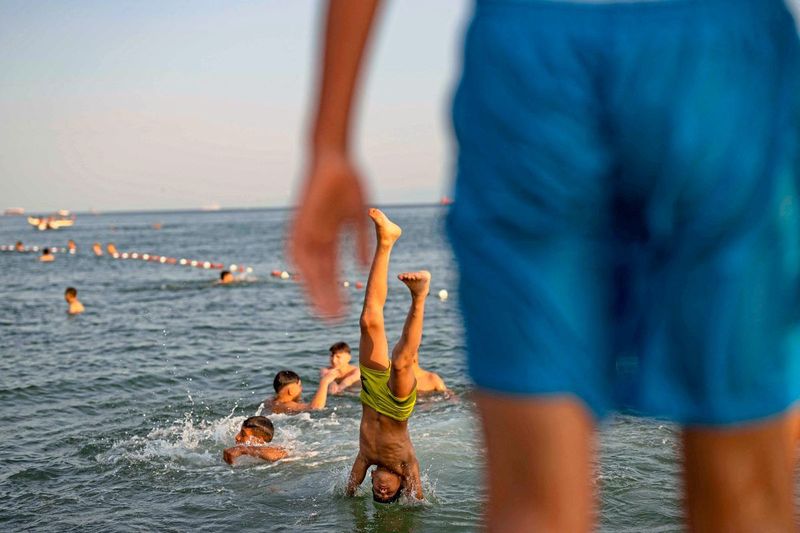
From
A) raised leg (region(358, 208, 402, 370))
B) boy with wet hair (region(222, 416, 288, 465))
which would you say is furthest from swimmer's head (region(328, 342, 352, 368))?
raised leg (region(358, 208, 402, 370))

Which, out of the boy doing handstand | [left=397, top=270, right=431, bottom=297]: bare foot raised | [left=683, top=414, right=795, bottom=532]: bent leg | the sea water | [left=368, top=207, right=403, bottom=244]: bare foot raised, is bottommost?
the sea water

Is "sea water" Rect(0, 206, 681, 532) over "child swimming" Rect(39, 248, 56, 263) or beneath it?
over

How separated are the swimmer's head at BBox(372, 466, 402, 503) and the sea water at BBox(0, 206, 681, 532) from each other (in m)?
0.08

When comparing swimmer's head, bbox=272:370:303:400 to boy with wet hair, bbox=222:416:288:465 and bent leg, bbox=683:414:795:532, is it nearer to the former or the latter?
boy with wet hair, bbox=222:416:288:465

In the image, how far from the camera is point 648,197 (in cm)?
120

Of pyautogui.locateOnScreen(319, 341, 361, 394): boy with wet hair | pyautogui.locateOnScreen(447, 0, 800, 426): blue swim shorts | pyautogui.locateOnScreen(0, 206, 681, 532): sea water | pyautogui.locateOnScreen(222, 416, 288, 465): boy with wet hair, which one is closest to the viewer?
pyautogui.locateOnScreen(447, 0, 800, 426): blue swim shorts

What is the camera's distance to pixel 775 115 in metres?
1.19

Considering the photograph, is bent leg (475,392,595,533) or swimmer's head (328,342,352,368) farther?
swimmer's head (328,342,352,368)

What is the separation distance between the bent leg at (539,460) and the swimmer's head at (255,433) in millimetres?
7773

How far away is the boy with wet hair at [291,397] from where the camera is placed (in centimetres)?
1061

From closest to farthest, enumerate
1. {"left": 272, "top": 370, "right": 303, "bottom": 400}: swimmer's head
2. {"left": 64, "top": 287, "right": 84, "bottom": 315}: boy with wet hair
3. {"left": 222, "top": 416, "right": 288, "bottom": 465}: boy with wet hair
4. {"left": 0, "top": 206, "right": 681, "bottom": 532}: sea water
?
{"left": 0, "top": 206, "right": 681, "bottom": 532}: sea water → {"left": 222, "top": 416, "right": 288, "bottom": 465}: boy with wet hair → {"left": 272, "top": 370, "right": 303, "bottom": 400}: swimmer's head → {"left": 64, "top": 287, "right": 84, "bottom": 315}: boy with wet hair

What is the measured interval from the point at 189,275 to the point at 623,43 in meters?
34.9

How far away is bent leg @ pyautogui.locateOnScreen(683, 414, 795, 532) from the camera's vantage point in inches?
47.7

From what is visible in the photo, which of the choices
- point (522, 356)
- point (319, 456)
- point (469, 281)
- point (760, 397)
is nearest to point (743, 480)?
point (760, 397)
